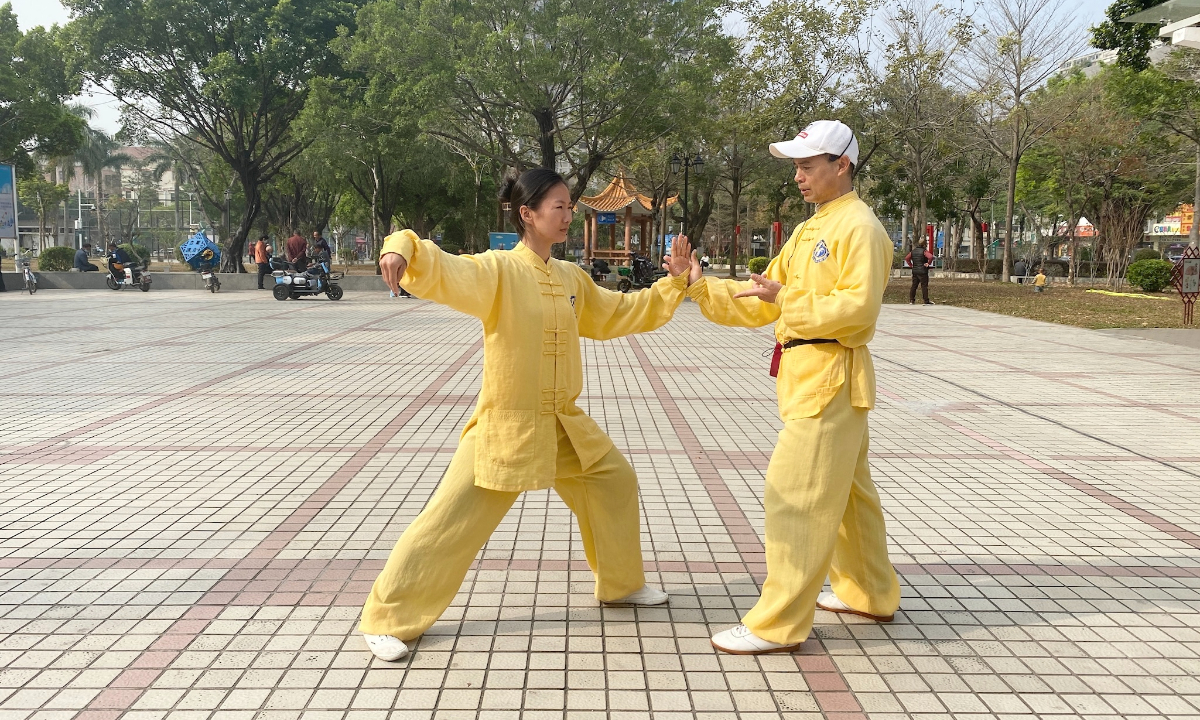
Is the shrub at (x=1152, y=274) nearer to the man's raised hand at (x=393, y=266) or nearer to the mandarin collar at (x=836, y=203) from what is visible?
the mandarin collar at (x=836, y=203)

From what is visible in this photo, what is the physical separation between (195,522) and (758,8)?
24.7 m

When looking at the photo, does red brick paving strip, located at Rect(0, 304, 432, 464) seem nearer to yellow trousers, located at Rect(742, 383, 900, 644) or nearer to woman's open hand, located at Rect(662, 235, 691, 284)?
woman's open hand, located at Rect(662, 235, 691, 284)

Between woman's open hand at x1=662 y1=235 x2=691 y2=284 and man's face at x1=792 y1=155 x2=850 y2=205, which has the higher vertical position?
man's face at x1=792 y1=155 x2=850 y2=205

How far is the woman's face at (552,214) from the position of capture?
296 centimetres

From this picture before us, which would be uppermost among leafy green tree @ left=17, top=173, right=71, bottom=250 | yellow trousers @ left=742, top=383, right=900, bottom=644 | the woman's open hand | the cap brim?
leafy green tree @ left=17, top=173, right=71, bottom=250

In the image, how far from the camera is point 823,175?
2982mm

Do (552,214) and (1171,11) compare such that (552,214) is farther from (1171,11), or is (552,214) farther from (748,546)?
(1171,11)

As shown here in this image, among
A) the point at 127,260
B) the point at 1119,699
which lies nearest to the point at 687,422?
the point at 1119,699

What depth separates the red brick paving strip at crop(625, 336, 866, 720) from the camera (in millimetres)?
2668

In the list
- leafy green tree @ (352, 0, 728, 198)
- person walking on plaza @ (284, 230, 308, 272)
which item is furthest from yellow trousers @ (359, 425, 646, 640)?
person walking on plaza @ (284, 230, 308, 272)

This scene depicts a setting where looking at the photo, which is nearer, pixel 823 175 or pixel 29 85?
pixel 823 175

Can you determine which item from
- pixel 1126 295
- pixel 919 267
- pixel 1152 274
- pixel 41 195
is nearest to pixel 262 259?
A: pixel 919 267

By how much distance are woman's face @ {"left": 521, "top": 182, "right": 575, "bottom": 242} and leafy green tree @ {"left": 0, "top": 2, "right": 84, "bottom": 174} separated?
2717 cm

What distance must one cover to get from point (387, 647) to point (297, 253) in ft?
66.2
